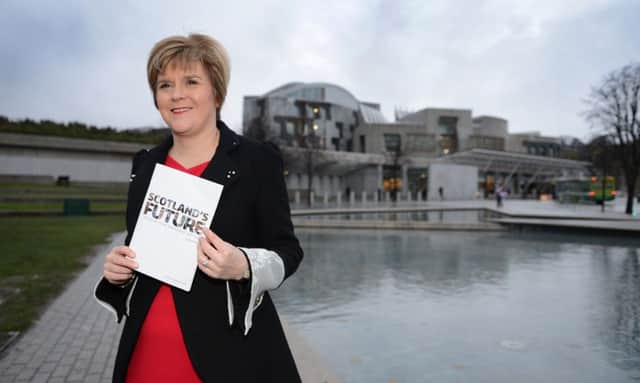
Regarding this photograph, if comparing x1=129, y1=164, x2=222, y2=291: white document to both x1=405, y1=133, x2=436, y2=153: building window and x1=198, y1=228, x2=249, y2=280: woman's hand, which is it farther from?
x1=405, y1=133, x2=436, y2=153: building window

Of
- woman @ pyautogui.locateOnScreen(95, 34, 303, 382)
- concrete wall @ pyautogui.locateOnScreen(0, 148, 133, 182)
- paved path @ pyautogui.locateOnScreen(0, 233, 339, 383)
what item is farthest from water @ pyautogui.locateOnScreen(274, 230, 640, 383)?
concrete wall @ pyautogui.locateOnScreen(0, 148, 133, 182)

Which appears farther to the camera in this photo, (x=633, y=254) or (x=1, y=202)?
(x=1, y=202)

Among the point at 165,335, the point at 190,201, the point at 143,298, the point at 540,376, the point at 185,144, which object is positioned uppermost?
the point at 185,144

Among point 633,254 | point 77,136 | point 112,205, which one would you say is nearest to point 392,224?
point 633,254

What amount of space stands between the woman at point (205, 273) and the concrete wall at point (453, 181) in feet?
172

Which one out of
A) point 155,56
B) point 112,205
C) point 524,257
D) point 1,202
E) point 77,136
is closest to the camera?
point 155,56

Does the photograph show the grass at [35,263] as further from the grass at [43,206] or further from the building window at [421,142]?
the building window at [421,142]

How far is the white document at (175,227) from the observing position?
1488mm

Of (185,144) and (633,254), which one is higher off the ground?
(185,144)

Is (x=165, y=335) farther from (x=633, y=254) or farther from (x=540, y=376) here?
(x=633, y=254)

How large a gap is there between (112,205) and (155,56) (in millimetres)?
29043

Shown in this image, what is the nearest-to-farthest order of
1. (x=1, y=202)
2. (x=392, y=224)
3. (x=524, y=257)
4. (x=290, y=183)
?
(x=524, y=257)
(x=392, y=224)
(x=1, y=202)
(x=290, y=183)

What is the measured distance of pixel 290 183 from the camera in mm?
54250

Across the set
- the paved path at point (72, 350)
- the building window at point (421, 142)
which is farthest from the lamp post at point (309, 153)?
the paved path at point (72, 350)
